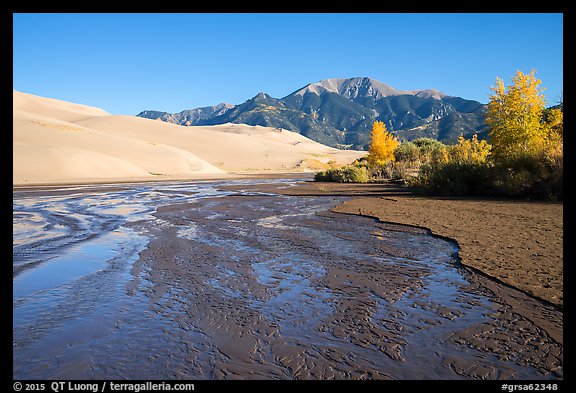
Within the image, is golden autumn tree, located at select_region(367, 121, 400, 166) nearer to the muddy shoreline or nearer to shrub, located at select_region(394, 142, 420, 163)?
shrub, located at select_region(394, 142, 420, 163)

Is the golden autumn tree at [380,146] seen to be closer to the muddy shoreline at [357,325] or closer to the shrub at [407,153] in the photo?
the shrub at [407,153]

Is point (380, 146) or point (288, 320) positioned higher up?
point (380, 146)

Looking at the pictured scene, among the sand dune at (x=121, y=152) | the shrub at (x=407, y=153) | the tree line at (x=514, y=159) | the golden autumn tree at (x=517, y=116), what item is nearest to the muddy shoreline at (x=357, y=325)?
the tree line at (x=514, y=159)

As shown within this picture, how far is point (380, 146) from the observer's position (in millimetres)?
Answer: 42312

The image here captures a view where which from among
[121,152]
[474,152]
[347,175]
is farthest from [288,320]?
[121,152]

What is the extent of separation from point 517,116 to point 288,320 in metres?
20.4

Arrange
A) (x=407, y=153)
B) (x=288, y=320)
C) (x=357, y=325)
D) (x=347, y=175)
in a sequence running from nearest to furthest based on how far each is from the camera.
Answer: (x=357, y=325)
(x=288, y=320)
(x=347, y=175)
(x=407, y=153)

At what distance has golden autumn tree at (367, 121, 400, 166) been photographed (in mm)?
42122

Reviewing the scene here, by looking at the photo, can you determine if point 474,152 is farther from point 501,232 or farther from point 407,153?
point 407,153

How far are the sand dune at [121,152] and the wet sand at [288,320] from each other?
111 feet

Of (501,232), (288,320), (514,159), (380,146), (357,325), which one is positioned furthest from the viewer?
(380,146)
